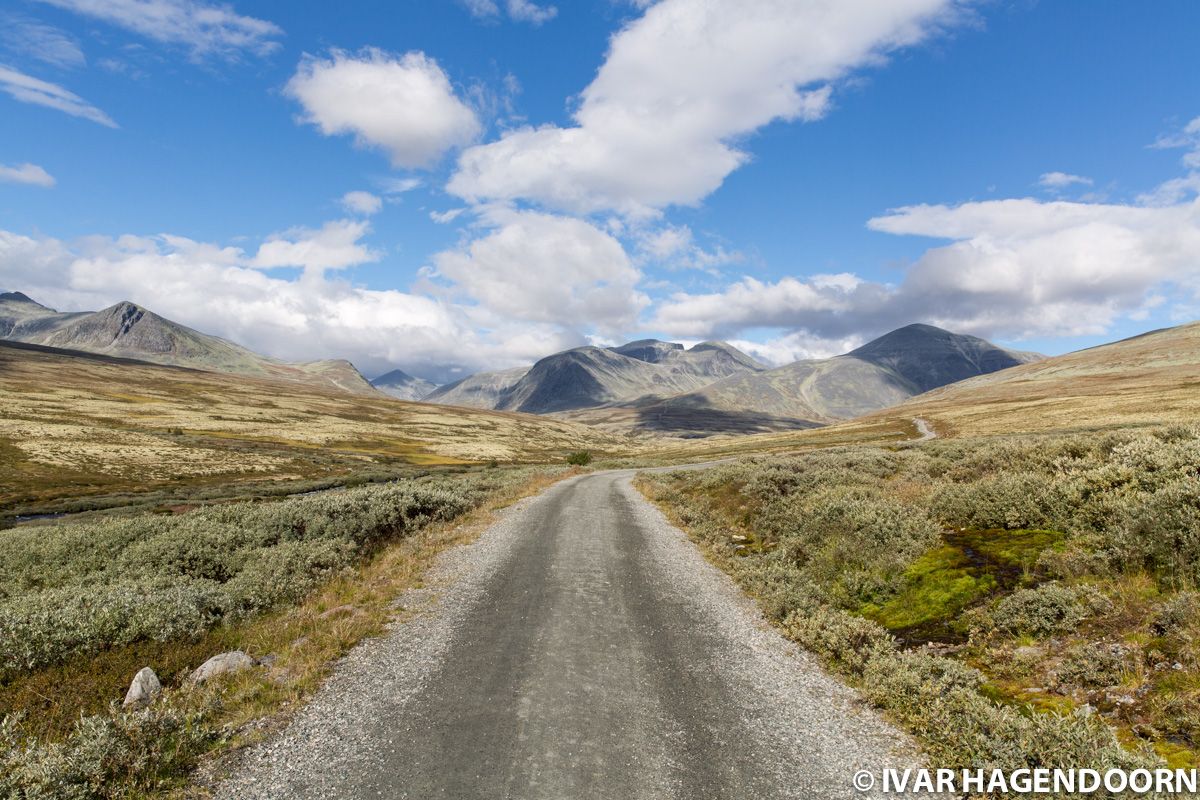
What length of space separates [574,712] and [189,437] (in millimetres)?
113621

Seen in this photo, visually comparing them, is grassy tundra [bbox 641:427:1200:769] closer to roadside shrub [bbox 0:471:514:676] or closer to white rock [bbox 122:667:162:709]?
white rock [bbox 122:667:162:709]

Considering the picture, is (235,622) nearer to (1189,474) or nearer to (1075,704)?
(1075,704)

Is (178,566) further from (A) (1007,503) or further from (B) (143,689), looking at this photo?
(A) (1007,503)

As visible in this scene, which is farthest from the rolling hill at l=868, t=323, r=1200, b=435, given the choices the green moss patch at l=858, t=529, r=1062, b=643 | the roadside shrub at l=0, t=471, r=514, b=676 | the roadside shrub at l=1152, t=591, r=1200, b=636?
the roadside shrub at l=0, t=471, r=514, b=676

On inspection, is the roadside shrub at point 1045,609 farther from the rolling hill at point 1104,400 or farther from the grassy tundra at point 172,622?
the rolling hill at point 1104,400

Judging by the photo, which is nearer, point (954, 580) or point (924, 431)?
point (954, 580)

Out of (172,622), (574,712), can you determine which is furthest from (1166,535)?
(172,622)

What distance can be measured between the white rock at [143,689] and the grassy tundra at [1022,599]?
38.2ft

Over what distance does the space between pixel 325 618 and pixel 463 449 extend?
379 ft

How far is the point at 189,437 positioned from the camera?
307ft

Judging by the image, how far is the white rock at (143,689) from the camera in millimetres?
7883

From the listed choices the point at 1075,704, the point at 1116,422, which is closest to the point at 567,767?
the point at 1075,704

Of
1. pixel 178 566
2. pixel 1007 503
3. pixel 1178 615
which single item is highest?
pixel 1007 503

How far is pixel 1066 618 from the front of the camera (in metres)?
8.93
